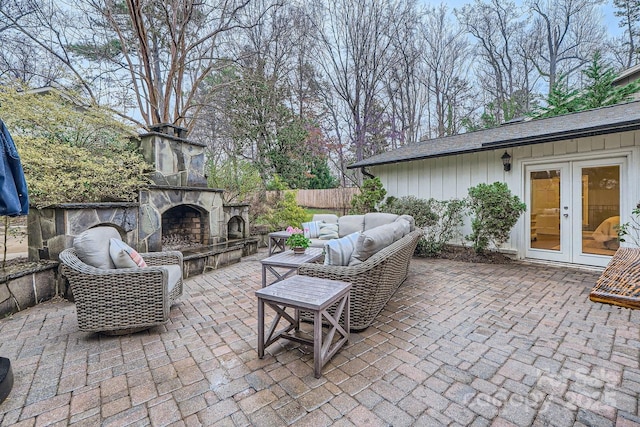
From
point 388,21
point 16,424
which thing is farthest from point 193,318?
point 388,21

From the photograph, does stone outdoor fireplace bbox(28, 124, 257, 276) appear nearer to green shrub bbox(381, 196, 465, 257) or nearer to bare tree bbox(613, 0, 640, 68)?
green shrub bbox(381, 196, 465, 257)

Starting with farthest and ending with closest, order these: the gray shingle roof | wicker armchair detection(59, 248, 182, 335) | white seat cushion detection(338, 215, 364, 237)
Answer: white seat cushion detection(338, 215, 364, 237) < the gray shingle roof < wicker armchair detection(59, 248, 182, 335)

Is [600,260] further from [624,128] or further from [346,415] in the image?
[346,415]

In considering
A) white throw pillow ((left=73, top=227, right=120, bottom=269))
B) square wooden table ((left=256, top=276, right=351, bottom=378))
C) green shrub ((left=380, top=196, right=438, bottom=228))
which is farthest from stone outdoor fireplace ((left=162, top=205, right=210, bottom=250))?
green shrub ((left=380, top=196, right=438, bottom=228))

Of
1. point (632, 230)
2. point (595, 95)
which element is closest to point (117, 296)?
point (632, 230)

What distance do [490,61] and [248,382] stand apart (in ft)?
50.7

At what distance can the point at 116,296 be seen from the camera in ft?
8.48

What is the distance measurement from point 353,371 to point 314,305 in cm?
61

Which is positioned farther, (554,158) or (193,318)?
(554,158)

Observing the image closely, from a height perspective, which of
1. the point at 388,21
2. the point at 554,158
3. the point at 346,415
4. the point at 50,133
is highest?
the point at 388,21

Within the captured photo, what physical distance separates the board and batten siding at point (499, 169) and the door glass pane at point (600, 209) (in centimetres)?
14

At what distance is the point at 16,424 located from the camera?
1628mm

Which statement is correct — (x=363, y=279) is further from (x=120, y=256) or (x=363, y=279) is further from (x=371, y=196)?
(x=371, y=196)

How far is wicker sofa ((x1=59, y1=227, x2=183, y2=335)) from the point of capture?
2535mm
